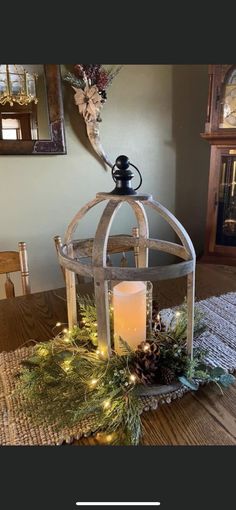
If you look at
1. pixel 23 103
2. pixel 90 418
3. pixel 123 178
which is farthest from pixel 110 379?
pixel 23 103

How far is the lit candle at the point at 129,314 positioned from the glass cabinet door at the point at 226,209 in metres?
1.56

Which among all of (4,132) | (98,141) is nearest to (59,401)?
(4,132)

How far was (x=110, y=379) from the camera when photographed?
63 centimetres

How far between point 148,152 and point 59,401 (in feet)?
5.99

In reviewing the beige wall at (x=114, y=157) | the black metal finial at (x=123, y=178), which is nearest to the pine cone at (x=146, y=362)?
the black metal finial at (x=123, y=178)

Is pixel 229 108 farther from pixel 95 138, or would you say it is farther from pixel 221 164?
pixel 95 138

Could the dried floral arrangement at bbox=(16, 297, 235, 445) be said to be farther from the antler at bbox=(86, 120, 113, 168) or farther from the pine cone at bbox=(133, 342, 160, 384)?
the antler at bbox=(86, 120, 113, 168)

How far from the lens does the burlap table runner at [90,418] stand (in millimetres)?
575

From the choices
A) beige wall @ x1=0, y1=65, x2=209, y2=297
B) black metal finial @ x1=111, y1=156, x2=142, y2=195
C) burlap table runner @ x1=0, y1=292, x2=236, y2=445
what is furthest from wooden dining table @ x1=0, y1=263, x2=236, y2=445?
beige wall @ x1=0, y1=65, x2=209, y2=297

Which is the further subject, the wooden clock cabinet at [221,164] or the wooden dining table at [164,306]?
the wooden clock cabinet at [221,164]

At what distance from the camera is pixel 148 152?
85.3 inches

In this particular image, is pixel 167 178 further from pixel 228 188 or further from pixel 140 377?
pixel 140 377

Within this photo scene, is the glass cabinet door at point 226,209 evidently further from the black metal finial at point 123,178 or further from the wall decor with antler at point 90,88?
the black metal finial at point 123,178

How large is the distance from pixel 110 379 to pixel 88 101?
1.53 metres
